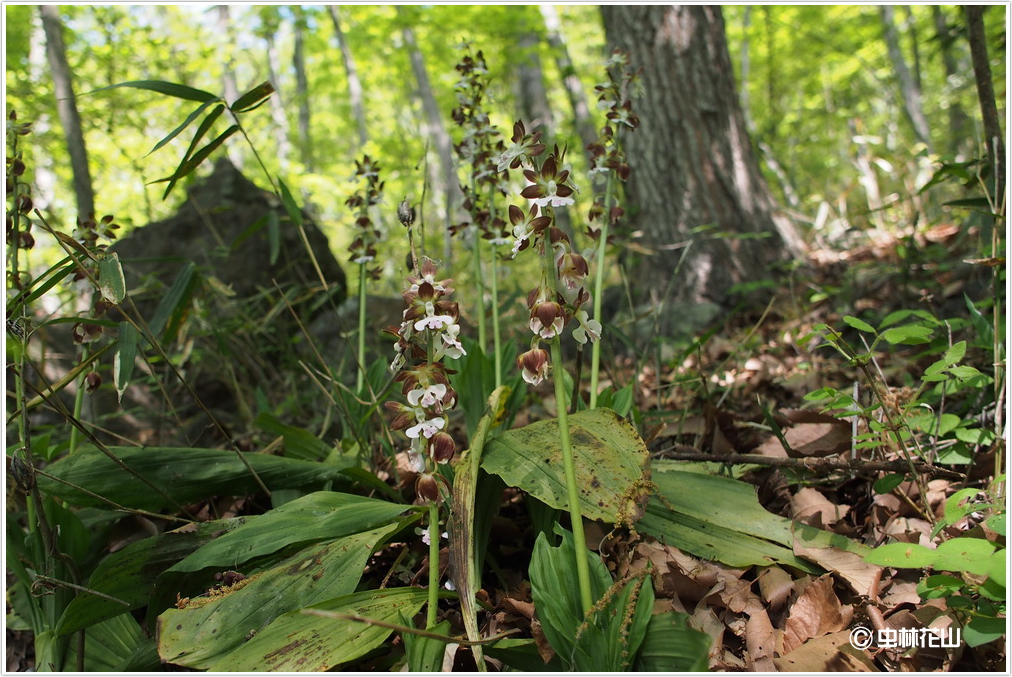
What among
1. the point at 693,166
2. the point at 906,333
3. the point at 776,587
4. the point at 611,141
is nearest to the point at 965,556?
the point at 776,587

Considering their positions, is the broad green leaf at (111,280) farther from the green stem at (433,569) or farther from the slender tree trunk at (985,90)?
the slender tree trunk at (985,90)

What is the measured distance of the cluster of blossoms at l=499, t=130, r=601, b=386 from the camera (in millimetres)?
1107

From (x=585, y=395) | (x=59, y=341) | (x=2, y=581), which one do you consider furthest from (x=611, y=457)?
(x=59, y=341)

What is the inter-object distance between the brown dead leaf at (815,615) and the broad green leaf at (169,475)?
1275mm

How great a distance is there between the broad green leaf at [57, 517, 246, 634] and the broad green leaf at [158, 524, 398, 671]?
0.70 ft

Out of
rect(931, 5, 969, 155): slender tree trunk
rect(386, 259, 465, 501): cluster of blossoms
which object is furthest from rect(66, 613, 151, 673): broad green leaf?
rect(931, 5, 969, 155): slender tree trunk

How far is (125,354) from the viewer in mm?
1592

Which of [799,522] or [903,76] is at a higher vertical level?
[903,76]

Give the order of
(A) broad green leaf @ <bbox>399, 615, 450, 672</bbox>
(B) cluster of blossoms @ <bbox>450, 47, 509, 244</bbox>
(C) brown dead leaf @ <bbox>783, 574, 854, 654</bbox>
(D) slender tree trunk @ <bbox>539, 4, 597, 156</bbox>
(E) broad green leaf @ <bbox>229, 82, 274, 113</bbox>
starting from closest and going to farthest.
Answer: (A) broad green leaf @ <bbox>399, 615, 450, 672</bbox> < (C) brown dead leaf @ <bbox>783, 574, 854, 654</bbox> < (E) broad green leaf @ <bbox>229, 82, 274, 113</bbox> < (B) cluster of blossoms @ <bbox>450, 47, 509, 244</bbox> < (D) slender tree trunk @ <bbox>539, 4, 597, 156</bbox>

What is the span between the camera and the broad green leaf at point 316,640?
3.95 ft

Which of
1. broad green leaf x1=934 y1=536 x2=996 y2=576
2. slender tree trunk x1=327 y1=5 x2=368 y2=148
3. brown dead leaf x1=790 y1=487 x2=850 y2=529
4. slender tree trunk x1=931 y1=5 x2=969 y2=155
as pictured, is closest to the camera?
broad green leaf x1=934 y1=536 x2=996 y2=576

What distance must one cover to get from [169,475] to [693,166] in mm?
3726

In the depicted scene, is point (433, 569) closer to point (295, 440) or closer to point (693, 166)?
point (295, 440)

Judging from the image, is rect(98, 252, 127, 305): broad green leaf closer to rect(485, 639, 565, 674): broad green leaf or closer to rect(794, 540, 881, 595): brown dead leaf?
rect(485, 639, 565, 674): broad green leaf
